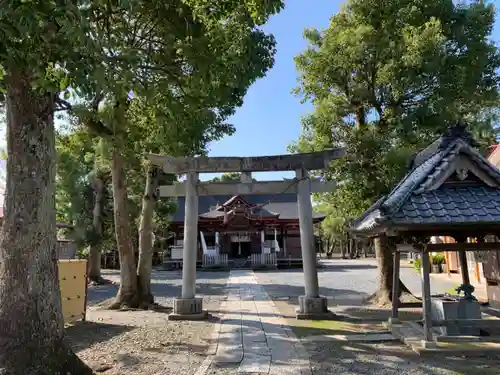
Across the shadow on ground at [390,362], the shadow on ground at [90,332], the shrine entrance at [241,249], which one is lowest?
the shadow on ground at [390,362]

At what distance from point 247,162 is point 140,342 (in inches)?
207

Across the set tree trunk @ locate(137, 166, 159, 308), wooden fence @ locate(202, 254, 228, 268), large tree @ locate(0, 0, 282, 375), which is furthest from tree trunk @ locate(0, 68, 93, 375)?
wooden fence @ locate(202, 254, 228, 268)

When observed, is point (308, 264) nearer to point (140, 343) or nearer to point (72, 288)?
point (140, 343)

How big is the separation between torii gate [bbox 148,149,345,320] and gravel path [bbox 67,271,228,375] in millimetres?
1232

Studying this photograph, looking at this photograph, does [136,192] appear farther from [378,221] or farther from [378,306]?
[378,221]

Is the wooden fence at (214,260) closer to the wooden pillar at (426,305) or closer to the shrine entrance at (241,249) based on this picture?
the shrine entrance at (241,249)

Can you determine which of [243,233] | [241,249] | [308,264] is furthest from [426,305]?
[241,249]

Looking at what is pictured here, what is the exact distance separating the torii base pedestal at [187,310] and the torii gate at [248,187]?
0.02 meters

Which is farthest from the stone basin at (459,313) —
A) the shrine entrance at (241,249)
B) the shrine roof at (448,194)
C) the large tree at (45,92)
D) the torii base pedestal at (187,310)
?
the shrine entrance at (241,249)

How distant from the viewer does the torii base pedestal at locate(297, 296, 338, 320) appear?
997 cm

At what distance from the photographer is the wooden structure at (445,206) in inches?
255

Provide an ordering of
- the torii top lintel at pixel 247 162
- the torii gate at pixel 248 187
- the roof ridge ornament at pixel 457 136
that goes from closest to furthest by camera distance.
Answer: the roof ridge ornament at pixel 457 136 < the torii gate at pixel 248 187 < the torii top lintel at pixel 247 162

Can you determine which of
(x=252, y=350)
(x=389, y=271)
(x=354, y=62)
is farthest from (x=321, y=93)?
(x=252, y=350)

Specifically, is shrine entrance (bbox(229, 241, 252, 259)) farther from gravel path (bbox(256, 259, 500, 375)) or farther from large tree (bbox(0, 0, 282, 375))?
large tree (bbox(0, 0, 282, 375))
